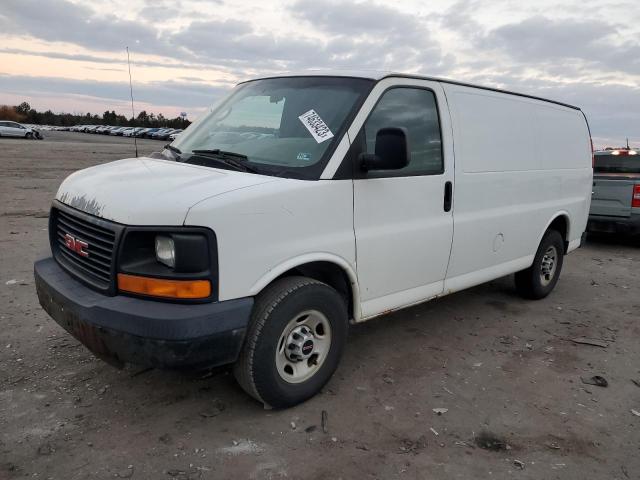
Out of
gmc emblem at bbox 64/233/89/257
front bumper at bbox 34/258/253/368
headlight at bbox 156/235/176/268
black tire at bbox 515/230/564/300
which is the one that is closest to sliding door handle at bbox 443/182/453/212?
front bumper at bbox 34/258/253/368

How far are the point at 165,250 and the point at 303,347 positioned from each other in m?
1.07

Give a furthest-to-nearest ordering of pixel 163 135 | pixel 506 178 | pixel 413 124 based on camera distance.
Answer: pixel 163 135, pixel 506 178, pixel 413 124

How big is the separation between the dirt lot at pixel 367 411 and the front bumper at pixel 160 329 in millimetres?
539

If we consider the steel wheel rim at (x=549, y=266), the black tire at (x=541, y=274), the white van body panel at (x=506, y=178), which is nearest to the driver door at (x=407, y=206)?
the white van body panel at (x=506, y=178)

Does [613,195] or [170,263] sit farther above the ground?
[170,263]

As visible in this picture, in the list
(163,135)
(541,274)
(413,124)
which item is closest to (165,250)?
(413,124)

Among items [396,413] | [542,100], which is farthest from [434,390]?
[542,100]

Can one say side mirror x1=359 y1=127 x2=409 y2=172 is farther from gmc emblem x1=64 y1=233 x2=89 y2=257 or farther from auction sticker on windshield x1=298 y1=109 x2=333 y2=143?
gmc emblem x1=64 y1=233 x2=89 y2=257

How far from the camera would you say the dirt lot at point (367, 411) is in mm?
2857

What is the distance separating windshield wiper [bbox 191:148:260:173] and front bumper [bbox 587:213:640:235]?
773 cm

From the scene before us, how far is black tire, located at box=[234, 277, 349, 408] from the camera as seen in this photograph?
9.89ft

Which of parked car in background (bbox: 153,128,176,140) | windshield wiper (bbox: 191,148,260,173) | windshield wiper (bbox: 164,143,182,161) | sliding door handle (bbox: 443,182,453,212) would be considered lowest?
sliding door handle (bbox: 443,182,453,212)

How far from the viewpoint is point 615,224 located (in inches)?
354

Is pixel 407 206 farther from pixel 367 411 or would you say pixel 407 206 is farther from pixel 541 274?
pixel 541 274
